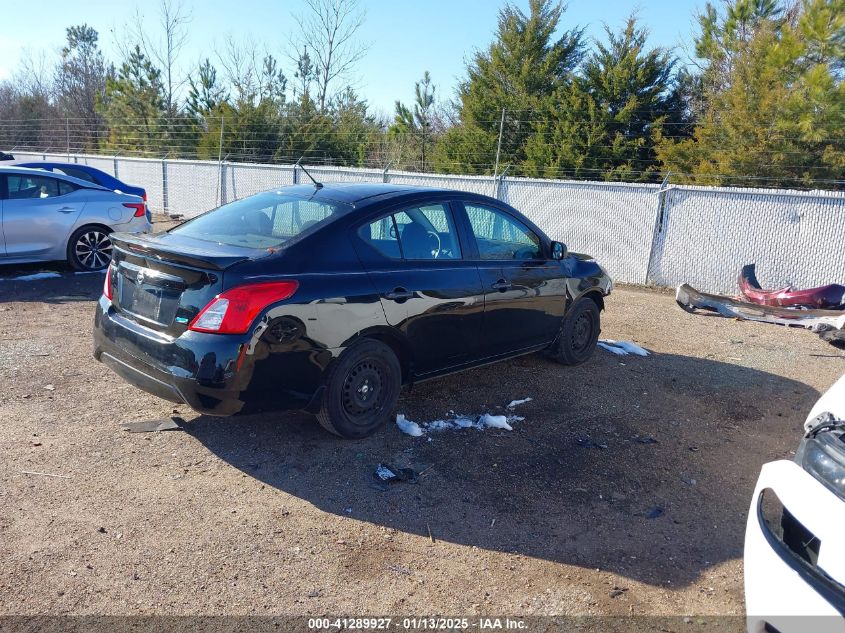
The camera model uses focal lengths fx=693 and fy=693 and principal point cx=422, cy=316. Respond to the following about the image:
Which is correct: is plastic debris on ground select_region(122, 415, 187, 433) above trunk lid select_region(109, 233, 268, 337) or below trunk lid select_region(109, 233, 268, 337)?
below

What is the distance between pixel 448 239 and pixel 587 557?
2.53 meters

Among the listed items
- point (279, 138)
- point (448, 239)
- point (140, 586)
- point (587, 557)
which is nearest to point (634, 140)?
point (279, 138)

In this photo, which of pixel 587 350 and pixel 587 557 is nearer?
pixel 587 557

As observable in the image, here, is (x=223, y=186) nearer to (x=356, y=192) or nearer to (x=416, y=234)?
(x=356, y=192)

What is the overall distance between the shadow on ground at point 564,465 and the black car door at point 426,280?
1.89 feet

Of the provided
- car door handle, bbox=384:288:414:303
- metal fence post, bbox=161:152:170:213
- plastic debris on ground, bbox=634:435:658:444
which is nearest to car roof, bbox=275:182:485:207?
car door handle, bbox=384:288:414:303

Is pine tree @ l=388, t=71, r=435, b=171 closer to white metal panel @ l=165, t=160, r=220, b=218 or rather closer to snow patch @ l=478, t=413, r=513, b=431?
white metal panel @ l=165, t=160, r=220, b=218

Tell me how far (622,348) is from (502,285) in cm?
249

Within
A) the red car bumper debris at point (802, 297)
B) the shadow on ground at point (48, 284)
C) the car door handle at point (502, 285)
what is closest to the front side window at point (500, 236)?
the car door handle at point (502, 285)

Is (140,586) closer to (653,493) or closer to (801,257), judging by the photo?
(653,493)

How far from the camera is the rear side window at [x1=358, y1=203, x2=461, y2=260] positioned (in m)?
4.73

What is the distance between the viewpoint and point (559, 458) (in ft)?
15.2

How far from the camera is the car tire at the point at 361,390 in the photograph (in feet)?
14.4

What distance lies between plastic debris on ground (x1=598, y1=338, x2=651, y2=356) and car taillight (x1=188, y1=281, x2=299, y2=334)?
441cm
